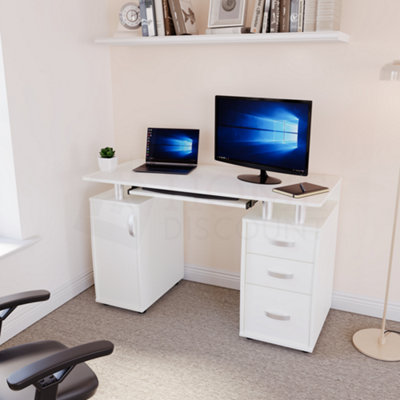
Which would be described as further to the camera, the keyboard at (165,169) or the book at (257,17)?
the keyboard at (165,169)

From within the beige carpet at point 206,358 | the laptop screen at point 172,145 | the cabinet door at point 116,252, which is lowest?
the beige carpet at point 206,358

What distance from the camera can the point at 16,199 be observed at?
260cm

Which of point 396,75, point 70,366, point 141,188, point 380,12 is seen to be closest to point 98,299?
point 141,188

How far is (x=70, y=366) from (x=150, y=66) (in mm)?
2188

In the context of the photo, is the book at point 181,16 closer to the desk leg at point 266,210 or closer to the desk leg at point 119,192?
the desk leg at point 119,192

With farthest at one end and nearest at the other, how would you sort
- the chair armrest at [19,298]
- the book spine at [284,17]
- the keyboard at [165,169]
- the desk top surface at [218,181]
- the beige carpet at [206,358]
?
the keyboard at [165,169] < the book spine at [284,17] < the desk top surface at [218,181] < the beige carpet at [206,358] < the chair armrest at [19,298]

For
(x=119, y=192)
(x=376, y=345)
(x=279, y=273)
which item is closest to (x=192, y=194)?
(x=119, y=192)

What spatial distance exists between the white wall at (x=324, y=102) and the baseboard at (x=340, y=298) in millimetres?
44

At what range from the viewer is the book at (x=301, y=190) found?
230 centimetres

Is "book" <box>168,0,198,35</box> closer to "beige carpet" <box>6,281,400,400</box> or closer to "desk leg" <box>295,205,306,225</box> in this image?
"desk leg" <box>295,205,306,225</box>

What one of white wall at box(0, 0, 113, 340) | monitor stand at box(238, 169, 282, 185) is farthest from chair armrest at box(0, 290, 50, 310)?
monitor stand at box(238, 169, 282, 185)

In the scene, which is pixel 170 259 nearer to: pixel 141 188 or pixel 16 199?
pixel 141 188

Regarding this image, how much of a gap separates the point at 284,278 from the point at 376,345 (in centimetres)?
65

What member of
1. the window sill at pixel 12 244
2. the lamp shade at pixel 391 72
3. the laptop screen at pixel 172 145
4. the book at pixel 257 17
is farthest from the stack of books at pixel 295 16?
the window sill at pixel 12 244
